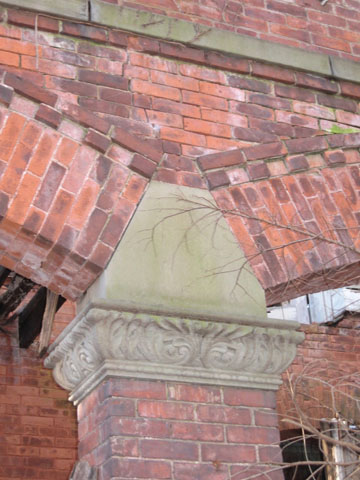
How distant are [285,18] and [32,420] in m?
4.14

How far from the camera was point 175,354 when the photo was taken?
3.44m

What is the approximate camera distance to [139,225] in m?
3.61

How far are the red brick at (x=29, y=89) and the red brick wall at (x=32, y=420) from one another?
387cm

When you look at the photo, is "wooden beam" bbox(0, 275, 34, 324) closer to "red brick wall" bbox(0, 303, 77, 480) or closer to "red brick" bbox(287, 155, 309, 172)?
"red brick wall" bbox(0, 303, 77, 480)

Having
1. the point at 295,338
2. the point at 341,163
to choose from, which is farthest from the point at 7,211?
the point at 341,163

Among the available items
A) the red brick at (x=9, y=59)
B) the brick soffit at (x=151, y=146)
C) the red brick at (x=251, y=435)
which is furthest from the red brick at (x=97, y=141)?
the red brick at (x=251, y=435)

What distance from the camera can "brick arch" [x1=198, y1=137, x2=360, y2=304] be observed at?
150 inches

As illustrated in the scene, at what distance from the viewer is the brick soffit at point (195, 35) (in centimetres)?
393

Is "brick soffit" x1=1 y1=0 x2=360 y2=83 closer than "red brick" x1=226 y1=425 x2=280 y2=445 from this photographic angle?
No

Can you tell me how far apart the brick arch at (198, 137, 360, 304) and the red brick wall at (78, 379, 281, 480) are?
622 mm

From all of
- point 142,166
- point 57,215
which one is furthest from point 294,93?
point 57,215

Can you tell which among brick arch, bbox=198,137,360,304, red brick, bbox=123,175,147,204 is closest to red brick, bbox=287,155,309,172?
brick arch, bbox=198,137,360,304

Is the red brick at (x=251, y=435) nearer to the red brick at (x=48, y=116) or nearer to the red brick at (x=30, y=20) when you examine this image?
the red brick at (x=48, y=116)

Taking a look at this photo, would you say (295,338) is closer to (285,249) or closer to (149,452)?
(285,249)
